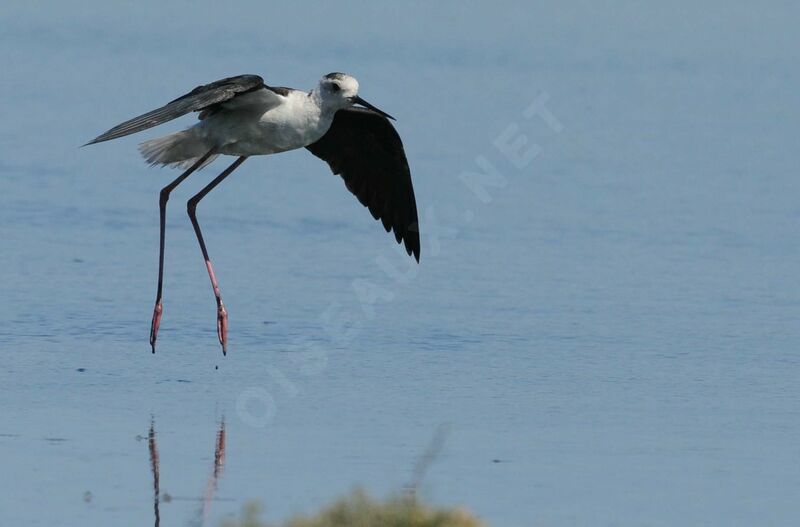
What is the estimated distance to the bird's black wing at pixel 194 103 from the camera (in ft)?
28.3

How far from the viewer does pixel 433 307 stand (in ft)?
36.0

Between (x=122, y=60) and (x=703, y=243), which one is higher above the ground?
(x=122, y=60)

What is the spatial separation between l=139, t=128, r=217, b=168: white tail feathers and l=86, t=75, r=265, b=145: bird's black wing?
963 mm

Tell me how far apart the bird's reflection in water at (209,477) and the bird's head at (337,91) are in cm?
227

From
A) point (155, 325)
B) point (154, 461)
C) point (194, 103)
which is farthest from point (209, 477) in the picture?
point (194, 103)

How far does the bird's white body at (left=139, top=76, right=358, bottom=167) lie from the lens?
31.7 ft

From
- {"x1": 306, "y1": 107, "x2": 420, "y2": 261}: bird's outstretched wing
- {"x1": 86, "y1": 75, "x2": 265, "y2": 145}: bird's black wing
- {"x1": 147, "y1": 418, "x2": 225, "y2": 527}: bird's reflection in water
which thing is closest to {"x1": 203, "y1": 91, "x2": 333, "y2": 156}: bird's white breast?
{"x1": 86, "y1": 75, "x2": 265, "y2": 145}: bird's black wing

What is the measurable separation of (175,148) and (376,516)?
16.2ft

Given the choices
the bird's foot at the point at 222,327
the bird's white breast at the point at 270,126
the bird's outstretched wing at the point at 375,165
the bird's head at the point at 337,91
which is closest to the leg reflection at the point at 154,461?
the bird's foot at the point at 222,327

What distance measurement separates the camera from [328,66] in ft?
68.0

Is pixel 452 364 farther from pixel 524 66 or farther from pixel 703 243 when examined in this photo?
pixel 524 66

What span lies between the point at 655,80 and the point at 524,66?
5.50 feet

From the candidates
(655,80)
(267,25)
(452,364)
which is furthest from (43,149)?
(267,25)

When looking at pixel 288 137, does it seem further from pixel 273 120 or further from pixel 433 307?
pixel 433 307
